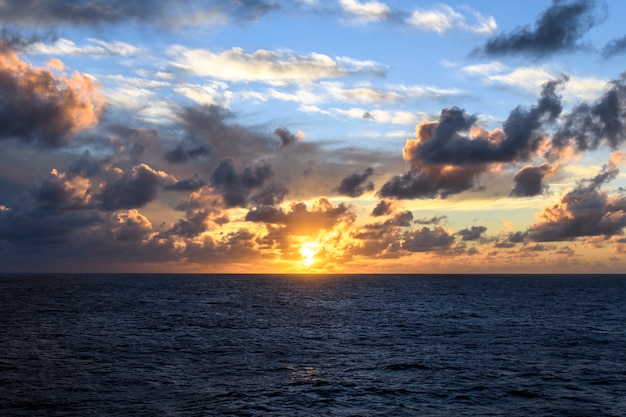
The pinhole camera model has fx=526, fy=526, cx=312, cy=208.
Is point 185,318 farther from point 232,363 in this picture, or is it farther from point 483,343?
point 483,343

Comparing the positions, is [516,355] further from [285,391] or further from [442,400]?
[285,391]

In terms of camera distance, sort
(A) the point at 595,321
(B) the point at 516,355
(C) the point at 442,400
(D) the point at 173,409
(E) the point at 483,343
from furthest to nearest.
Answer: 1. (A) the point at 595,321
2. (E) the point at 483,343
3. (B) the point at 516,355
4. (C) the point at 442,400
5. (D) the point at 173,409

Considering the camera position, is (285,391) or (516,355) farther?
(516,355)

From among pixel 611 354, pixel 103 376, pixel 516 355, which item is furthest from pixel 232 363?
pixel 611 354

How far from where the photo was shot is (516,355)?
6009 cm

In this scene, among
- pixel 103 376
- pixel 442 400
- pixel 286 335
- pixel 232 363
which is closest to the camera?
pixel 442 400

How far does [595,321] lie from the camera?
96375 mm

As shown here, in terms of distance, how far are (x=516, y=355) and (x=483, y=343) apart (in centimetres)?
931

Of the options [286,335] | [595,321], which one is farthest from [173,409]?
[595,321]

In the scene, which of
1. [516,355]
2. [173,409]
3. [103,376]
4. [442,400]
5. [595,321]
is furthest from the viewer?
[595,321]

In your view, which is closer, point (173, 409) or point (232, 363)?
point (173, 409)

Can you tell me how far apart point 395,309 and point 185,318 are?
49370 mm

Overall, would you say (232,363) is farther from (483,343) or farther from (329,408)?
(483,343)

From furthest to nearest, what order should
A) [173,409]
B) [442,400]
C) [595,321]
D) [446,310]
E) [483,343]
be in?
1. [446,310]
2. [595,321]
3. [483,343]
4. [442,400]
5. [173,409]
